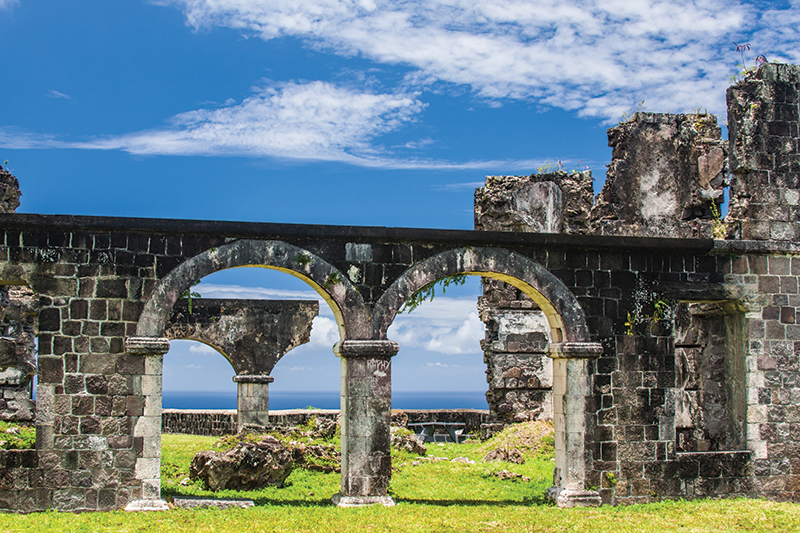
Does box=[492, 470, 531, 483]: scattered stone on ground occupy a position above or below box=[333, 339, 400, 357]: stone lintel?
below

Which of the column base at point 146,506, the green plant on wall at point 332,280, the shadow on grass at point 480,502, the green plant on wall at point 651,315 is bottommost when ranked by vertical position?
the shadow on grass at point 480,502

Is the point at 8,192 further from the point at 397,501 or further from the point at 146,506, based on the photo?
the point at 397,501

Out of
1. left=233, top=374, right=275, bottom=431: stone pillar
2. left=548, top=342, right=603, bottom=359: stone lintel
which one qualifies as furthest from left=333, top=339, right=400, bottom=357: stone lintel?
left=233, top=374, right=275, bottom=431: stone pillar

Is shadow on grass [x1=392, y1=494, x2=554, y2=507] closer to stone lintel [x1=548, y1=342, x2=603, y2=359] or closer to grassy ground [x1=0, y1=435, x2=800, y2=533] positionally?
grassy ground [x1=0, y1=435, x2=800, y2=533]

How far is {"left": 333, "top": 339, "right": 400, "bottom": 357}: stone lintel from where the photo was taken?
30.2 feet

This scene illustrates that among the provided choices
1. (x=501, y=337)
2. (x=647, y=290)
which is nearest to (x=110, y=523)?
(x=647, y=290)

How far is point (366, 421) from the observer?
9219 millimetres

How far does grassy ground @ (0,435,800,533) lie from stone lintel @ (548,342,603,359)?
76.1 inches

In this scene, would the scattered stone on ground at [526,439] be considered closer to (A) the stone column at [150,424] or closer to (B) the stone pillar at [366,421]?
(B) the stone pillar at [366,421]

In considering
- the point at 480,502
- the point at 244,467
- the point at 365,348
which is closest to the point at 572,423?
the point at 480,502

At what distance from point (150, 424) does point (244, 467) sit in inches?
92.6

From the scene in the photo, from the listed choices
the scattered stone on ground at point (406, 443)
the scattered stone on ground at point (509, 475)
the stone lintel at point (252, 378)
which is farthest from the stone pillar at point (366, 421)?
→ the stone lintel at point (252, 378)

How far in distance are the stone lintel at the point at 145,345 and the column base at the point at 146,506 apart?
1.73 meters

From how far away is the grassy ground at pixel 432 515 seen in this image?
Result: 788 centimetres
